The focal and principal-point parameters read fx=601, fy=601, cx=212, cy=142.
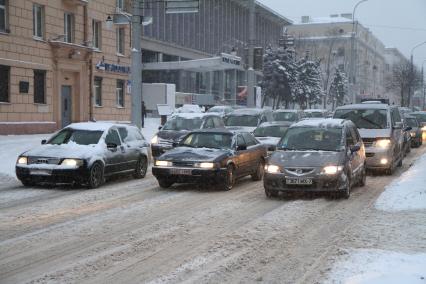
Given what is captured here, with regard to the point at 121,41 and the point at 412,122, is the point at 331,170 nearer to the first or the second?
the point at 412,122

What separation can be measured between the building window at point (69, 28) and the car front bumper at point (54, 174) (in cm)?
1963

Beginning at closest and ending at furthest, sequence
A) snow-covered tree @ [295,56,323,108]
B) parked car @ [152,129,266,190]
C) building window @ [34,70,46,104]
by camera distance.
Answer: parked car @ [152,129,266,190]
building window @ [34,70,46,104]
snow-covered tree @ [295,56,323,108]

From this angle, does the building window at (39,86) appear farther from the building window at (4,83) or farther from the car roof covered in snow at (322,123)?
the car roof covered in snow at (322,123)

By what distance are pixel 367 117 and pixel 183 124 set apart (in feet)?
22.0

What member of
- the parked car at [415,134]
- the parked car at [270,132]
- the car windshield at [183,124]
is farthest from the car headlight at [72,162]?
the parked car at [415,134]

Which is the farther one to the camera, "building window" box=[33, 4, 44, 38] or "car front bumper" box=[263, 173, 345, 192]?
"building window" box=[33, 4, 44, 38]

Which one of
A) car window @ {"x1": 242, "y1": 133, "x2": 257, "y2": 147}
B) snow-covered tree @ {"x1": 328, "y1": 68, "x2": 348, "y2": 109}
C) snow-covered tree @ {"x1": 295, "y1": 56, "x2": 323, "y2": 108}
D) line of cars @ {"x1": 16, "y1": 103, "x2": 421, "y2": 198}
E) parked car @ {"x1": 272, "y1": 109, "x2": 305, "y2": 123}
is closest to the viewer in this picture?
line of cars @ {"x1": 16, "y1": 103, "x2": 421, "y2": 198}

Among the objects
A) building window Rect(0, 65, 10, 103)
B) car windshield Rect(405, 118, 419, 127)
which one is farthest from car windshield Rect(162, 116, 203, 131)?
car windshield Rect(405, 118, 419, 127)

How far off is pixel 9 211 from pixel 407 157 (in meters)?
17.0

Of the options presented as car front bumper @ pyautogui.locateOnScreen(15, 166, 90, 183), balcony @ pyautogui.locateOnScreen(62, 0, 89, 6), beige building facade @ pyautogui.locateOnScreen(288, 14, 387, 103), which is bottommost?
car front bumper @ pyautogui.locateOnScreen(15, 166, 90, 183)

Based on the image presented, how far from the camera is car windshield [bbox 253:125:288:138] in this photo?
19406 millimetres

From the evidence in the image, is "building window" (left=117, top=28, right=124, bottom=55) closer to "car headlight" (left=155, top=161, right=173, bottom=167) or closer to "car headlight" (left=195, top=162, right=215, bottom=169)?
"car headlight" (left=155, top=161, right=173, bottom=167)

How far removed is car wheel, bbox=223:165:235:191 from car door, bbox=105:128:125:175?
288 centimetres

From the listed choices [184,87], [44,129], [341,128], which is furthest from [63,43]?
[184,87]
